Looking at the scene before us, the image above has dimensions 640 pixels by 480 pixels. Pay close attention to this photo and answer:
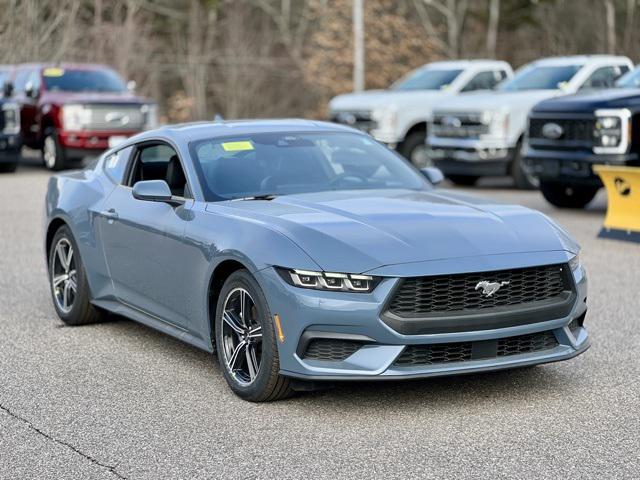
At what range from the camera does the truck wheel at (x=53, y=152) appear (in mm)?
24984

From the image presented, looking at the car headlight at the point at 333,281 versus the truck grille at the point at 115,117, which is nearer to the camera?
the car headlight at the point at 333,281

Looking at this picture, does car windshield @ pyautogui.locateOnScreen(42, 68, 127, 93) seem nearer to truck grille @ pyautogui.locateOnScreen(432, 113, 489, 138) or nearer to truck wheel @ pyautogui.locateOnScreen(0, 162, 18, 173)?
truck wheel @ pyautogui.locateOnScreen(0, 162, 18, 173)

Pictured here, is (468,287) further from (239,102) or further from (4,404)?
(239,102)

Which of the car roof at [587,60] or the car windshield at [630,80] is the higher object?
the car windshield at [630,80]

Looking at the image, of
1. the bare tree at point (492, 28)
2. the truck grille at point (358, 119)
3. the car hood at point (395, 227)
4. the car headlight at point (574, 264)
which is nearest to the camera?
the car hood at point (395, 227)

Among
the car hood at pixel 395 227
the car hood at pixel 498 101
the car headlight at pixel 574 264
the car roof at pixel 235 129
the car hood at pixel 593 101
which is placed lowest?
the car hood at pixel 498 101

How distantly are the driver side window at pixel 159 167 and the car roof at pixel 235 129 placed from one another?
9cm

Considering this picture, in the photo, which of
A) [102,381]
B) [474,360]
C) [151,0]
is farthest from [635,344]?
[151,0]

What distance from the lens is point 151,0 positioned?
52.8m

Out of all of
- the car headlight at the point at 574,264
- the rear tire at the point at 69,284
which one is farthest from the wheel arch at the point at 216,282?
the rear tire at the point at 69,284

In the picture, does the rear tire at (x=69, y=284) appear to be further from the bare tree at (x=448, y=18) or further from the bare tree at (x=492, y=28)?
the bare tree at (x=492, y=28)

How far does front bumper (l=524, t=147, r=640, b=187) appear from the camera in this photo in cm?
1541

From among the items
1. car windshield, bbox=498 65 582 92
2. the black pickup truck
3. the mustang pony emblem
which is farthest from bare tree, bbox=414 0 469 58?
the mustang pony emblem

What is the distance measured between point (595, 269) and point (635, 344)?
3.50 m
